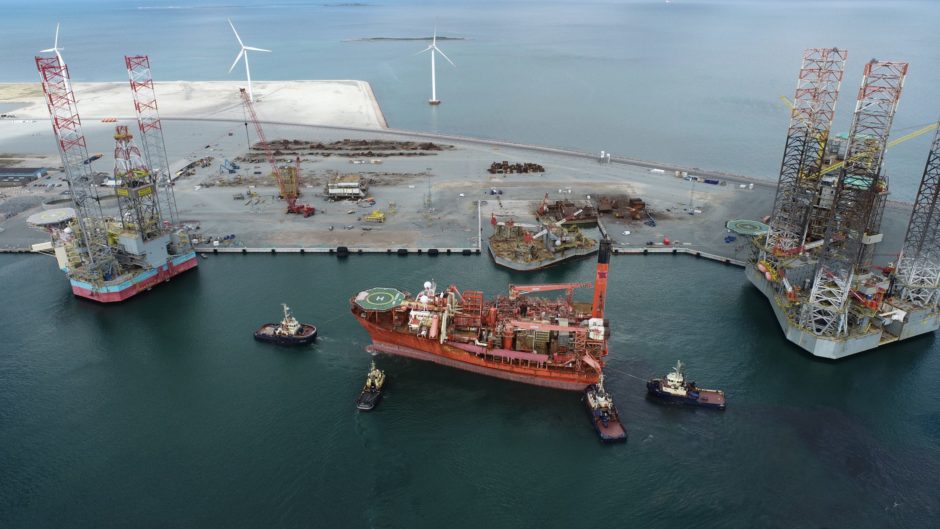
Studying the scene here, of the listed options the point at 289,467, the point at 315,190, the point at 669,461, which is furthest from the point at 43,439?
the point at 315,190

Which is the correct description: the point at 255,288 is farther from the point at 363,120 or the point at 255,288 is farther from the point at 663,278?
the point at 363,120

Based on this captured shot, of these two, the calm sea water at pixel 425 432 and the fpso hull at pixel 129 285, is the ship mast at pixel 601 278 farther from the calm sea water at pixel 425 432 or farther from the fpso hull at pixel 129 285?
the fpso hull at pixel 129 285

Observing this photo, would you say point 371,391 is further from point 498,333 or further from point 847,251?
point 847,251

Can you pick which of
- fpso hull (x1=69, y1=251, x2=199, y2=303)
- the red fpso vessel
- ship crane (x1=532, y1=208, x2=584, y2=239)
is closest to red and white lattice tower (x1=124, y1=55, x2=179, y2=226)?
fpso hull (x1=69, y1=251, x2=199, y2=303)

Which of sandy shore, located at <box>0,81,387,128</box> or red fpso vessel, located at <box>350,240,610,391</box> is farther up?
sandy shore, located at <box>0,81,387,128</box>

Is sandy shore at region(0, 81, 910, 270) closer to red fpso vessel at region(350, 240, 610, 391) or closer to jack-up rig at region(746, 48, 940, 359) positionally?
jack-up rig at region(746, 48, 940, 359)

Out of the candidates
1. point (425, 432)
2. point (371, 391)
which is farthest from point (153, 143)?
point (425, 432)
